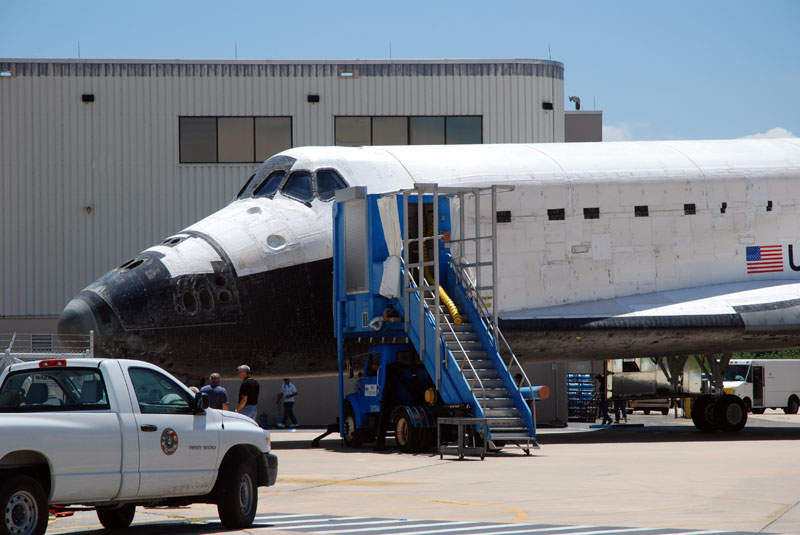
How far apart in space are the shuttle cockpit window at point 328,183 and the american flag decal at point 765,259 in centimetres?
707

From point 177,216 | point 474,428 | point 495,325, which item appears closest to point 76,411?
point 474,428

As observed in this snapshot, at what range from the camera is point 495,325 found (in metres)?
15.5

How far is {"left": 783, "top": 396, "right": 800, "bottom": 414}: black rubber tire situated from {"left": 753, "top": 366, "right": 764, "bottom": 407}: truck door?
187cm

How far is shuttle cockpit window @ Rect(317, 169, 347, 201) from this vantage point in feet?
54.1

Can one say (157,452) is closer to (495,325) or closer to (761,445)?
(495,325)

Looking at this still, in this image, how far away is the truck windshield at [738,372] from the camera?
39.4 m

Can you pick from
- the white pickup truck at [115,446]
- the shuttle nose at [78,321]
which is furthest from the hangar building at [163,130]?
the white pickup truck at [115,446]

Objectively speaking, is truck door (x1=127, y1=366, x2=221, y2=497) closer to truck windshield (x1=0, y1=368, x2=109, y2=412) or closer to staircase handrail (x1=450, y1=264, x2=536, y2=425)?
truck windshield (x1=0, y1=368, x2=109, y2=412)

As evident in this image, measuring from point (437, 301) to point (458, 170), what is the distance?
9.35 ft

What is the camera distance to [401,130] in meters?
27.5

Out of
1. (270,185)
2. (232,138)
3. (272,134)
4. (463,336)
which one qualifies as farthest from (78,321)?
(272,134)

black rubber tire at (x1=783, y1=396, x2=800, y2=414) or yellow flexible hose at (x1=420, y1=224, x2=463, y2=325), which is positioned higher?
yellow flexible hose at (x1=420, y1=224, x2=463, y2=325)

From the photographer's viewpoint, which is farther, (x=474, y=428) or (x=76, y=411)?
(x=474, y=428)

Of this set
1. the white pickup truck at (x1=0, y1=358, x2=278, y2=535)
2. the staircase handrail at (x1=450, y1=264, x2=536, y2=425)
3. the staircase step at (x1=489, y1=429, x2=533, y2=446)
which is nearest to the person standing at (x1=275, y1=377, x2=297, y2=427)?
the staircase handrail at (x1=450, y1=264, x2=536, y2=425)
